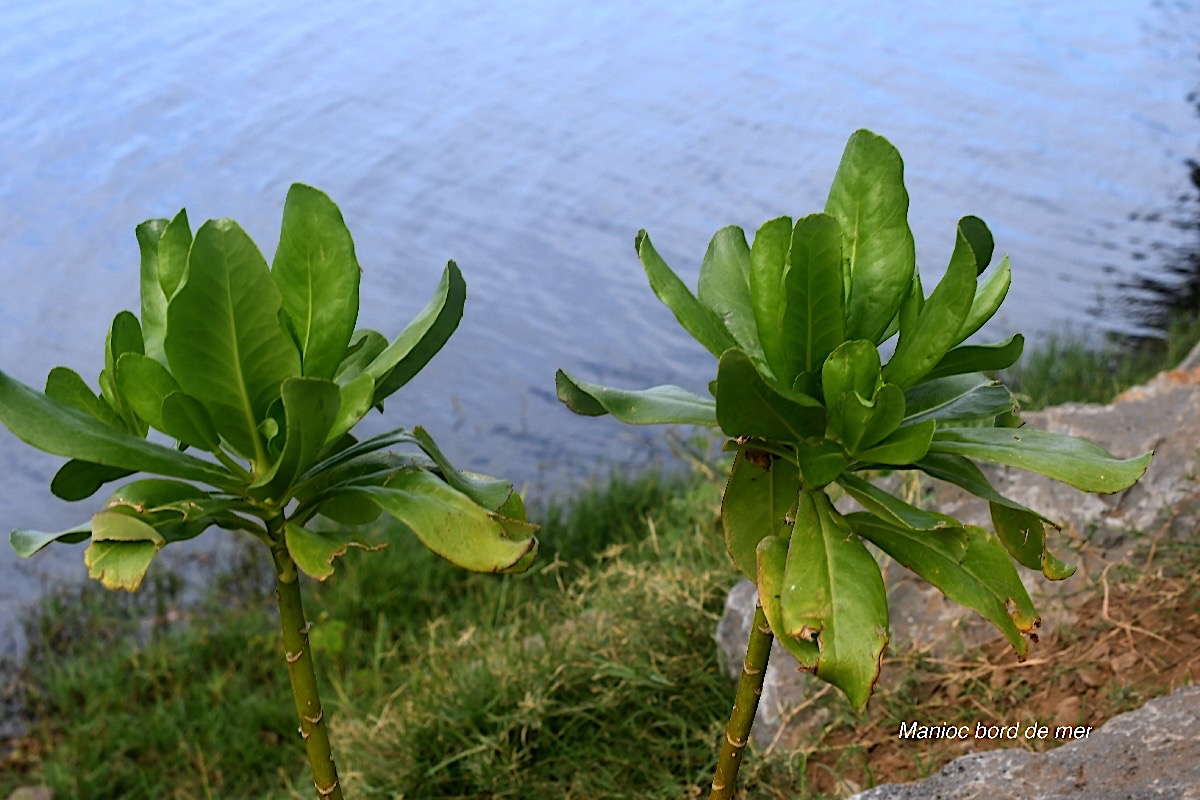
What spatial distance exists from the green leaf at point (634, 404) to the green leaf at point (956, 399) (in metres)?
0.26

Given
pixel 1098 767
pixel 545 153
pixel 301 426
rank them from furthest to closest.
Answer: pixel 545 153 < pixel 1098 767 < pixel 301 426

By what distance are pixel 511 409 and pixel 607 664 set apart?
331 centimetres

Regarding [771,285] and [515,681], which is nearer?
[771,285]

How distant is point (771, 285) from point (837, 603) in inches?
14.7

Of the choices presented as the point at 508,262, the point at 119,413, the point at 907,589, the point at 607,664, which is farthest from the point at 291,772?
the point at 508,262

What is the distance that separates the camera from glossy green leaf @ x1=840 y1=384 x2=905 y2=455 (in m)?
1.30

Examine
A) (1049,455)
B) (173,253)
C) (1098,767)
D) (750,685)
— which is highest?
(173,253)

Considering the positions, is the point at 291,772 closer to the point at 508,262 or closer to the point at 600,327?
the point at 600,327

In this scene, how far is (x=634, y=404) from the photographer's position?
4.84 feet

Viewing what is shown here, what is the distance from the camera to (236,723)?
438 cm

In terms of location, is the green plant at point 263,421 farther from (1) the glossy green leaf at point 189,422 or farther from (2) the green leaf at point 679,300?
(2) the green leaf at point 679,300

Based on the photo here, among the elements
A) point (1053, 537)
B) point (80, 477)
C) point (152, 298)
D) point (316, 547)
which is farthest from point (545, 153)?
point (316, 547)

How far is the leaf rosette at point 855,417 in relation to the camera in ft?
4.34

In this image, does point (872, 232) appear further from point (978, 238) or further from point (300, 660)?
point (300, 660)
